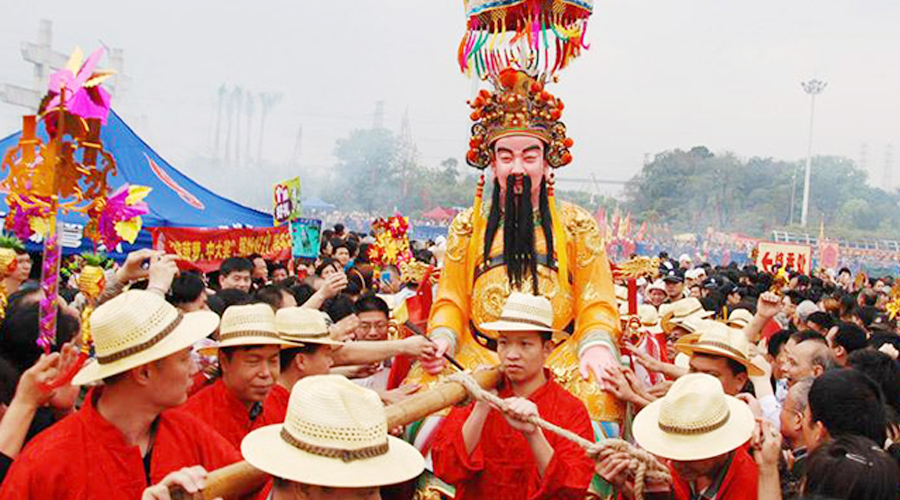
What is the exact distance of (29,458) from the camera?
2.67 metres

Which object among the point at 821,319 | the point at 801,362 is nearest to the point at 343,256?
the point at 821,319

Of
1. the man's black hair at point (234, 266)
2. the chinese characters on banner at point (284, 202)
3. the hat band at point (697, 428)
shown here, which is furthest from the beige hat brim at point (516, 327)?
the chinese characters on banner at point (284, 202)

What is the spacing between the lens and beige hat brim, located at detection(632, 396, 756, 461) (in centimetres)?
308

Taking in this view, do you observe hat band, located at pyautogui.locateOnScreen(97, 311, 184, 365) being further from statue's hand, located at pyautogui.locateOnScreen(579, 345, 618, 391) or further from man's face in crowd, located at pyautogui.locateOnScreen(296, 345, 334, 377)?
statue's hand, located at pyautogui.locateOnScreen(579, 345, 618, 391)

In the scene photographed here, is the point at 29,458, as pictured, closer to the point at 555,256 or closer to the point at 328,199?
the point at 555,256

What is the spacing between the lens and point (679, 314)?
7.65 meters

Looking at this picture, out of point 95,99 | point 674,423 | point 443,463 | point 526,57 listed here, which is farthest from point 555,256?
point 95,99

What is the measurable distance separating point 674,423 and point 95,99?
2.54m

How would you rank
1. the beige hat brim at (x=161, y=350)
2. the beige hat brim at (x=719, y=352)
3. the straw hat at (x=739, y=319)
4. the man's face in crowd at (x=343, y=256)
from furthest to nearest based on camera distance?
the man's face in crowd at (x=343, y=256), the straw hat at (x=739, y=319), the beige hat brim at (x=719, y=352), the beige hat brim at (x=161, y=350)

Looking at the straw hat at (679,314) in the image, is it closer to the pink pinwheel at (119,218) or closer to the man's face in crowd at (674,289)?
the man's face in crowd at (674,289)

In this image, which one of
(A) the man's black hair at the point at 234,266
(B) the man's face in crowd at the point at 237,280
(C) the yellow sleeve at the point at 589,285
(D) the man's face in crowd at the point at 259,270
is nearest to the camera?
(C) the yellow sleeve at the point at 589,285

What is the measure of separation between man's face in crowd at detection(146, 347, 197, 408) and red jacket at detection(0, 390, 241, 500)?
15 cm

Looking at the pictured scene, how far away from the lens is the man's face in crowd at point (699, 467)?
10.6ft

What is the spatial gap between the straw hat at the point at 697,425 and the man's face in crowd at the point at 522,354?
669 millimetres
